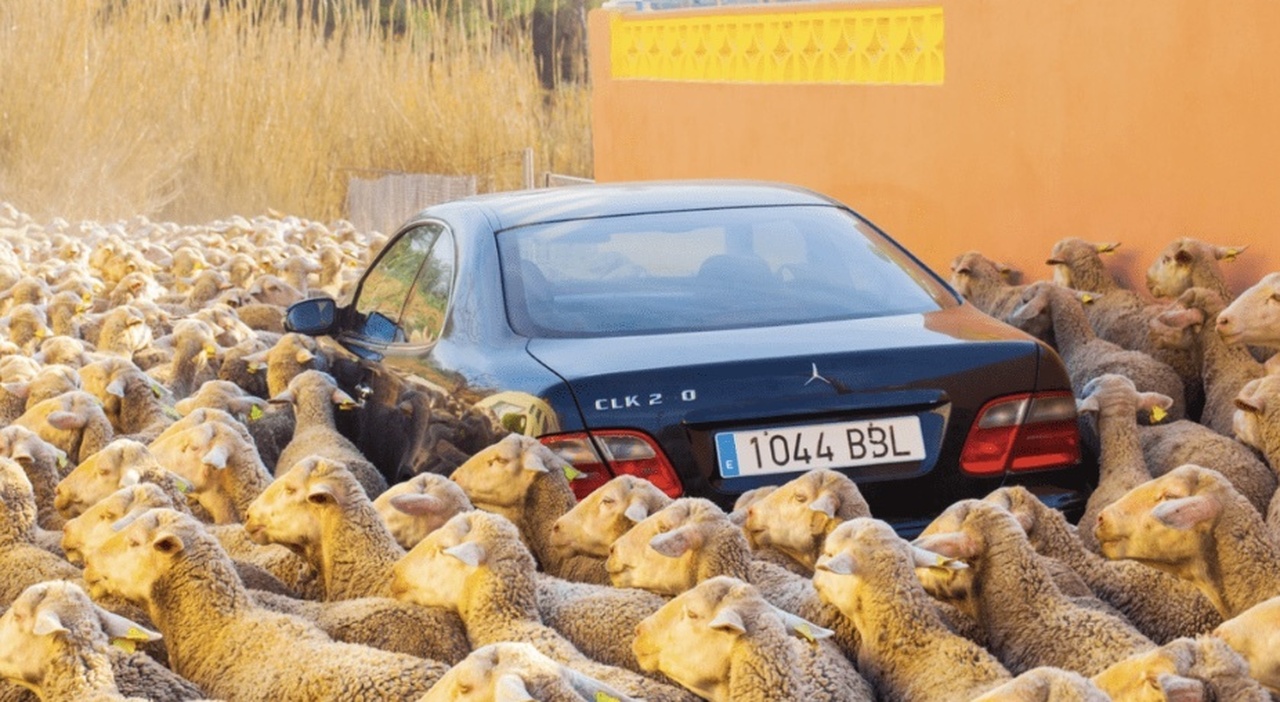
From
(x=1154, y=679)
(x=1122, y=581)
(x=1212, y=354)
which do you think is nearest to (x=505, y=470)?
(x=1122, y=581)

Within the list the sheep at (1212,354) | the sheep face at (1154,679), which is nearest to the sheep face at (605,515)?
the sheep face at (1154,679)

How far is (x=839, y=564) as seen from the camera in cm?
511

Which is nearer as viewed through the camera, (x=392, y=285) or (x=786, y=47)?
(x=392, y=285)

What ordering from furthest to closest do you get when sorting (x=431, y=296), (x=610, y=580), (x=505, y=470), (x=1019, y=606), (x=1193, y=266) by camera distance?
1. (x=1193, y=266)
2. (x=431, y=296)
3. (x=505, y=470)
4. (x=610, y=580)
5. (x=1019, y=606)

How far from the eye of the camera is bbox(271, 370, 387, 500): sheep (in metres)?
7.41

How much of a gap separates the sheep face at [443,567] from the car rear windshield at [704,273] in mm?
905

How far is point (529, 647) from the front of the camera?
158 inches

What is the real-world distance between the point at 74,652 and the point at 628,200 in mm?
2931

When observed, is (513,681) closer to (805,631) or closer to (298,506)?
(805,631)

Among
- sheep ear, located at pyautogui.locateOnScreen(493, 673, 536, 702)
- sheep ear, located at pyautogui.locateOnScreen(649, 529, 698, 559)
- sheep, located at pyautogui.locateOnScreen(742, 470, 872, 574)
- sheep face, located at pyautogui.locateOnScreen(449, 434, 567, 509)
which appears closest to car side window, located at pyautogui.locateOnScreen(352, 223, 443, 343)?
sheep face, located at pyautogui.locateOnScreen(449, 434, 567, 509)

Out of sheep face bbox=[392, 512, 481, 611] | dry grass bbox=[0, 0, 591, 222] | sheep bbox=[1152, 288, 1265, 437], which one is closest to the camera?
sheep face bbox=[392, 512, 481, 611]

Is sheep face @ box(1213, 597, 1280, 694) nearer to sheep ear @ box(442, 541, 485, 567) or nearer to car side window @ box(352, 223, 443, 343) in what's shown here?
sheep ear @ box(442, 541, 485, 567)

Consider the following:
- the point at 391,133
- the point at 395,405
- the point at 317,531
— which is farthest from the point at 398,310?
the point at 391,133

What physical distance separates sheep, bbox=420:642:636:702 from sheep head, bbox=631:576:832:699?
24.5 inches
